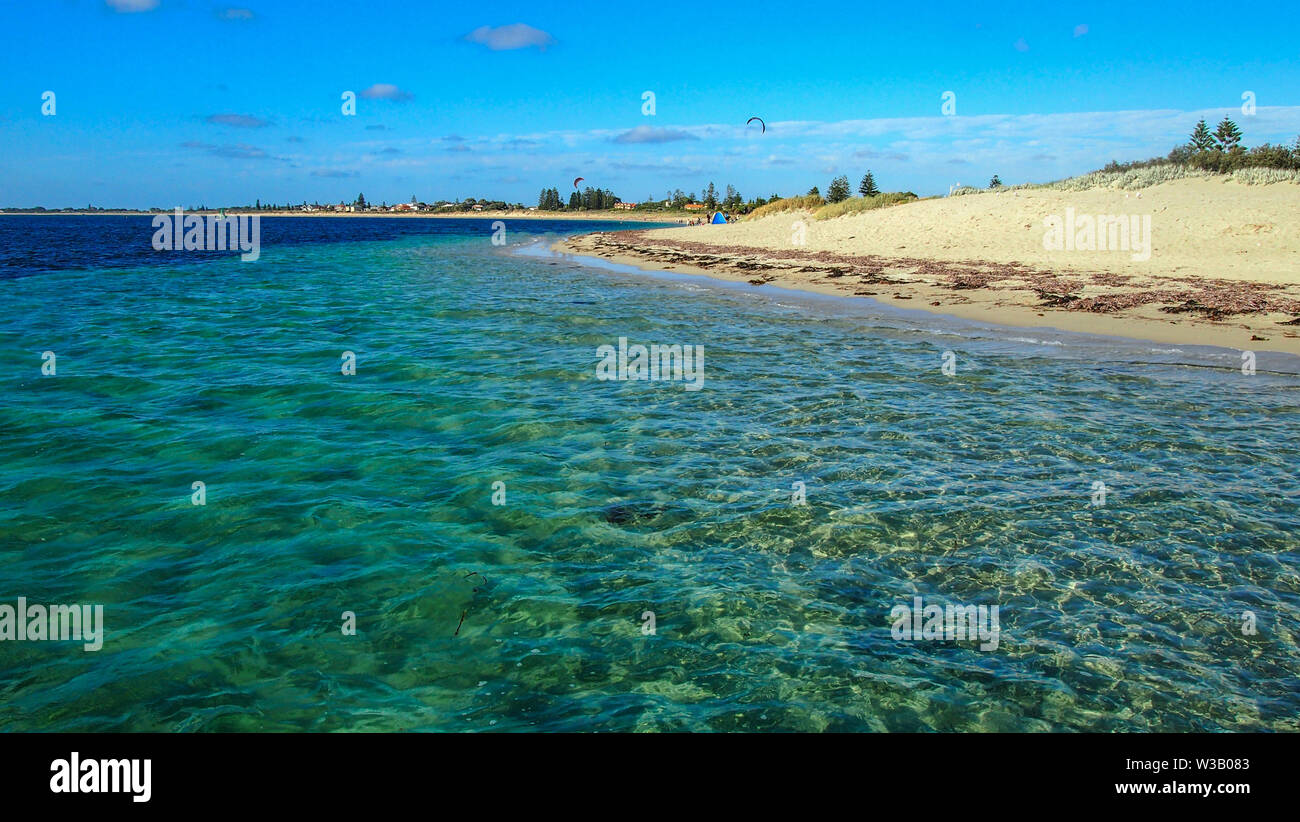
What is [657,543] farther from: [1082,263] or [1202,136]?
[1202,136]

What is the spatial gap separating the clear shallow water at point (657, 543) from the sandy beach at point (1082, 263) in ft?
14.3

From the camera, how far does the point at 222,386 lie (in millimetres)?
14422

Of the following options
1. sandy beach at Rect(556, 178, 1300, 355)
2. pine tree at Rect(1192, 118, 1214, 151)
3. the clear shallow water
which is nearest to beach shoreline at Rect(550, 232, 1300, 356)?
sandy beach at Rect(556, 178, 1300, 355)

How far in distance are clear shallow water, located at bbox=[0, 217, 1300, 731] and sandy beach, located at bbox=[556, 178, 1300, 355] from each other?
172 inches

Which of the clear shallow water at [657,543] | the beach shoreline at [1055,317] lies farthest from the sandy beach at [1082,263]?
the clear shallow water at [657,543]

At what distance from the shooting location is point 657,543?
751 cm

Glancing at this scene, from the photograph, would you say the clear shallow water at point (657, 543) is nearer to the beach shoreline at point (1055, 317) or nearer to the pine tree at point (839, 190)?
the beach shoreline at point (1055, 317)

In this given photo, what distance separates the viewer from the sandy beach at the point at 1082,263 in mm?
19250

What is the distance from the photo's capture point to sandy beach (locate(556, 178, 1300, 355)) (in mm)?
19250
